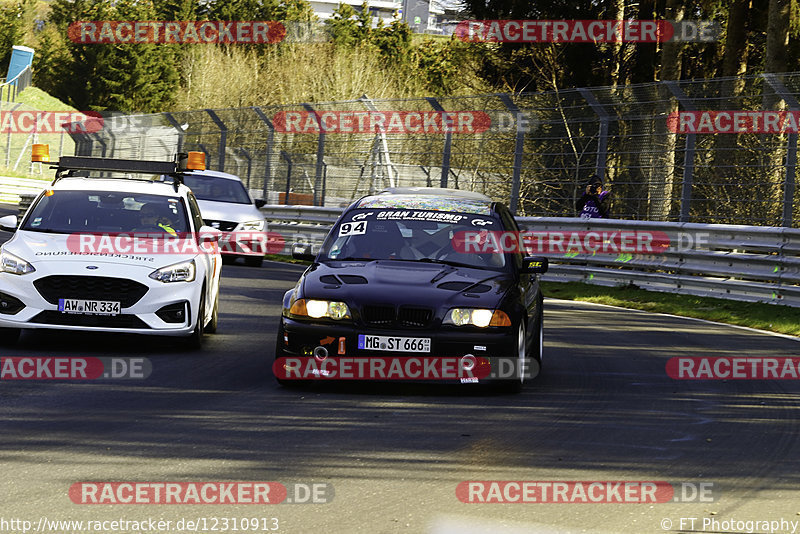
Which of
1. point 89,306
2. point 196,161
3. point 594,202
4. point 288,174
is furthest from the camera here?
point 288,174

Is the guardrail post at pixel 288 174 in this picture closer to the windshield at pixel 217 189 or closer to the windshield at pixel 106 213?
the windshield at pixel 217 189

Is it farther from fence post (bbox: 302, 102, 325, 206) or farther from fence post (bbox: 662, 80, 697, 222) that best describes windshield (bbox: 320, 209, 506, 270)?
fence post (bbox: 302, 102, 325, 206)

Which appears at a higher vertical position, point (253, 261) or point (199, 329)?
point (199, 329)

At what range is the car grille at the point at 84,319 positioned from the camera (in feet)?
34.3

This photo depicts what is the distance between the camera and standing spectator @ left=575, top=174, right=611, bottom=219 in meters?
20.3

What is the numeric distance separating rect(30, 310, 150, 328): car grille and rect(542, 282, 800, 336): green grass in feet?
26.0

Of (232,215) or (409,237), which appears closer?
(409,237)

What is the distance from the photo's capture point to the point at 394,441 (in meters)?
7.39

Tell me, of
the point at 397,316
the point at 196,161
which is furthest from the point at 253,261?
the point at 397,316

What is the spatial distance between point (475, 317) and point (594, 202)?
1188cm

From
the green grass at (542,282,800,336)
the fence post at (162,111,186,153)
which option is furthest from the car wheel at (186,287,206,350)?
the fence post at (162,111,186,153)

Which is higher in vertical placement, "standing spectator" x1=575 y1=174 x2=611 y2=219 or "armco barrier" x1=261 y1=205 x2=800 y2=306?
"standing spectator" x1=575 y1=174 x2=611 y2=219

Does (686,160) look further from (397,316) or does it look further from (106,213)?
(397,316)

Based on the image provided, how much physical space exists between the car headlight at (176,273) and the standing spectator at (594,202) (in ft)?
34.3
